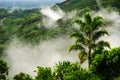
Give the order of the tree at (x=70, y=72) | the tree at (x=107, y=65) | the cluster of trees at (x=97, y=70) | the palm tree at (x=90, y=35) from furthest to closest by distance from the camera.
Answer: the palm tree at (x=90, y=35), the tree at (x=107, y=65), the cluster of trees at (x=97, y=70), the tree at (x=70, y=72)

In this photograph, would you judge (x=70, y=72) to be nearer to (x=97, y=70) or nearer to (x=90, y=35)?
(x=97, y=70)

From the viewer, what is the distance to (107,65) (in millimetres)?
41094

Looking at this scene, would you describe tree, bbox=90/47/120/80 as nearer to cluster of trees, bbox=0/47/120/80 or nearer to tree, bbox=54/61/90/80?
cluster of trees, bbox=0/47/120/80

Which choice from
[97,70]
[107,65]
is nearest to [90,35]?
[97,70]

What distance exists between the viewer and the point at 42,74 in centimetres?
4241

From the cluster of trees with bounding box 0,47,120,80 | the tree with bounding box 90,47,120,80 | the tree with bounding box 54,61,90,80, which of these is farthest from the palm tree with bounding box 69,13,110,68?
the tree with bounding box 90,47,120,80

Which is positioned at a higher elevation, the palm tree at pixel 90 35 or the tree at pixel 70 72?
the palm tree at pixel 90 35

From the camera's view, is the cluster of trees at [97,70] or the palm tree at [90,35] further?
the palm tree at [90,35]

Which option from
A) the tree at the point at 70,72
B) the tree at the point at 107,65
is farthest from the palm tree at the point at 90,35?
the tree at the point at 107,65

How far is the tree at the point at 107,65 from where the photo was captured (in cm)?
4047

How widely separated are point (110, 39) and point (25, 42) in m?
83.0

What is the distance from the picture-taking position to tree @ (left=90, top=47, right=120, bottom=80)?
40469mm

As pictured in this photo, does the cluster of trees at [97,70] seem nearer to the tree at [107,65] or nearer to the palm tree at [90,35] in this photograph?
the tree at [107,65]

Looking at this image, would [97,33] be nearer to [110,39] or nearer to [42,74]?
[42,74]
